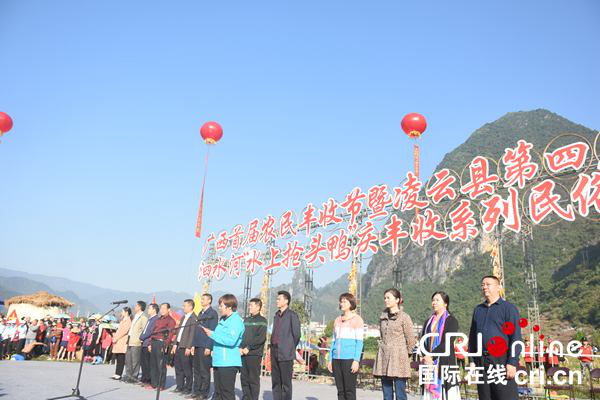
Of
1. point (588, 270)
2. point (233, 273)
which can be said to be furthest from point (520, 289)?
point (233, 273)

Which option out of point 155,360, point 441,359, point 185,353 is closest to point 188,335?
point 185,353

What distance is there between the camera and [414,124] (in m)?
10.9

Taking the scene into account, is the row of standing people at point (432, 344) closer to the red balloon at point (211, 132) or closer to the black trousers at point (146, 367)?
the black trousers at point (146, 367)

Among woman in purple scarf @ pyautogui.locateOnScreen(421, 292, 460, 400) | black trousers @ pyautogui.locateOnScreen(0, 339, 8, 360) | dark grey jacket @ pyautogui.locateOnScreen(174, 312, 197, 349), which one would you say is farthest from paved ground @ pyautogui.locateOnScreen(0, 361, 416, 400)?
black trousers @ pyautogui.locateOnScreen(0, 339, 8, 360)

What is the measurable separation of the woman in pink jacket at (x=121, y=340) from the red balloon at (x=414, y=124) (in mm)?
7573

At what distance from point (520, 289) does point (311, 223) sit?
36.5 metres

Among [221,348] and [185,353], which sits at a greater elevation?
[221,348]

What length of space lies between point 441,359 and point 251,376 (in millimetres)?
2402

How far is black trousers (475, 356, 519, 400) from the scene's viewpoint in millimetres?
3580

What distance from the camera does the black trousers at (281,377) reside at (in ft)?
17.7

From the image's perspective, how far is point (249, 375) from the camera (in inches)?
217

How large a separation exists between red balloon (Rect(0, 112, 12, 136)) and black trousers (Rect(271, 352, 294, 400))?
35.9 ft

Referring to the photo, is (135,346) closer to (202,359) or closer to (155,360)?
(155,360)

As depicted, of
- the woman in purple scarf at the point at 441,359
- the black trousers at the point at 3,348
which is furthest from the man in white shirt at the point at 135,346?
the black trousers at the point at 3,348
